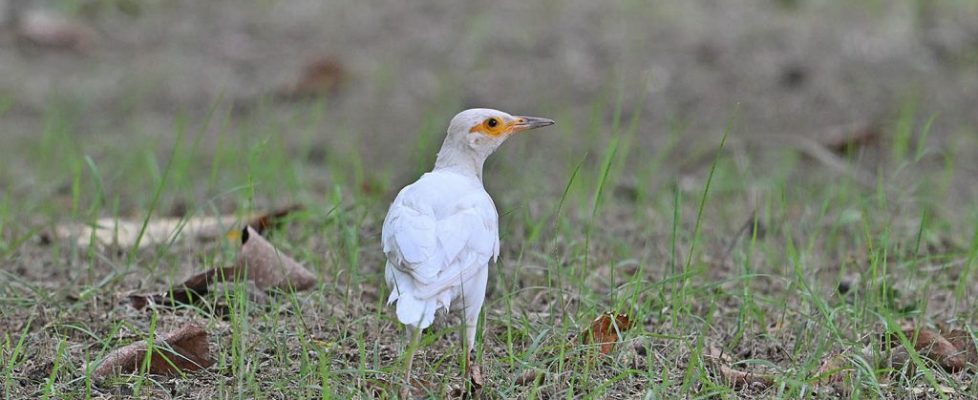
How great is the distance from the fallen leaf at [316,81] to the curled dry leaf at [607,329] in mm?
4024

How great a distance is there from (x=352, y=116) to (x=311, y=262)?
9.39ft

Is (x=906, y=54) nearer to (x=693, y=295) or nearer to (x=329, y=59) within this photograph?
(x=329, y=59)

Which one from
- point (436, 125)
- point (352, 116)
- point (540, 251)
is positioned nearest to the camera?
point (540, 251)

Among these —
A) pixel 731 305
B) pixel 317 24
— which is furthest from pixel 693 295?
pixel 317 24

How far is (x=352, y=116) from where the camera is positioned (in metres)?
7.10

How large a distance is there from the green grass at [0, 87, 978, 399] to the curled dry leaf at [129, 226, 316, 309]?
6cm

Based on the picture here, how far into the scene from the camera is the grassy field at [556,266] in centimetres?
342

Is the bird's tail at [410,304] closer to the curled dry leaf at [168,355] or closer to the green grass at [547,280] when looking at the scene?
the green grass at [547,280]

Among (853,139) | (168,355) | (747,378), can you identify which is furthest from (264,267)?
(853,139)

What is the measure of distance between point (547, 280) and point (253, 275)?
881mm

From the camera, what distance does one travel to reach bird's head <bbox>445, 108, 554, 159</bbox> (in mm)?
3930

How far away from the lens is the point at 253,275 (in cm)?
403

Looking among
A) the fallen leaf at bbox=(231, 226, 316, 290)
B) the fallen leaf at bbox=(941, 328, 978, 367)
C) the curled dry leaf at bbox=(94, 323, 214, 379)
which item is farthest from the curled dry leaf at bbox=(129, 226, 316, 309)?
the fallen leaf at bbox=(941, 328, 978, 367)

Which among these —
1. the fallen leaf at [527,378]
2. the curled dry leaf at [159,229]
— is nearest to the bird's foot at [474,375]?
the fallen leaf at [527,378]
